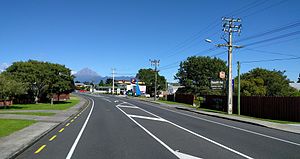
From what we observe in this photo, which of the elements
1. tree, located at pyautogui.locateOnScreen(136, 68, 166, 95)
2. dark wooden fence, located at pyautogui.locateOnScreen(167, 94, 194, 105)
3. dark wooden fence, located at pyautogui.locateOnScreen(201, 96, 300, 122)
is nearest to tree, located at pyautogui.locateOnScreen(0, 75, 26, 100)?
dark wooden fence, located at pyautogui.locateOnScreen(201, 96, 300, 122)

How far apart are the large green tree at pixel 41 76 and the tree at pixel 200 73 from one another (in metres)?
44.1

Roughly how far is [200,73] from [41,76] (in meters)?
52.1

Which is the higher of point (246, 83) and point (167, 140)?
point (246, 83)

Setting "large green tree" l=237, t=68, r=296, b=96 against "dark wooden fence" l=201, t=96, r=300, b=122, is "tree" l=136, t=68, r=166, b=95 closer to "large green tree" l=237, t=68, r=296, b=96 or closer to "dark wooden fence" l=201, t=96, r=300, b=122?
"large green tree" l=237, t=68, r=296, b=96

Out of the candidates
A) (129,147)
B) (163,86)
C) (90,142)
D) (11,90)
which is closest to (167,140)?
(129,147)

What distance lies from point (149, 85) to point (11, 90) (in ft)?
353

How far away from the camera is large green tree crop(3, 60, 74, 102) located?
45.7m

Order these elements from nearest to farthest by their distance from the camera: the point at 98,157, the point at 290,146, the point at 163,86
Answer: the point at 98,157 → the point at 290,146 → the point at 163,86

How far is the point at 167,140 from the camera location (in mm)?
13023

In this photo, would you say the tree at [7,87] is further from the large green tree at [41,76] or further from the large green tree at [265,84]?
the large green tree at [265,84]

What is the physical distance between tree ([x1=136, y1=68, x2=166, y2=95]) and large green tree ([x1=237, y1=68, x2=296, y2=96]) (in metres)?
65.0

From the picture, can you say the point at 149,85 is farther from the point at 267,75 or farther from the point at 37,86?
the point at 37,86

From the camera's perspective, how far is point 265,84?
70188mm

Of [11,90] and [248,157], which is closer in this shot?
[248,157]
